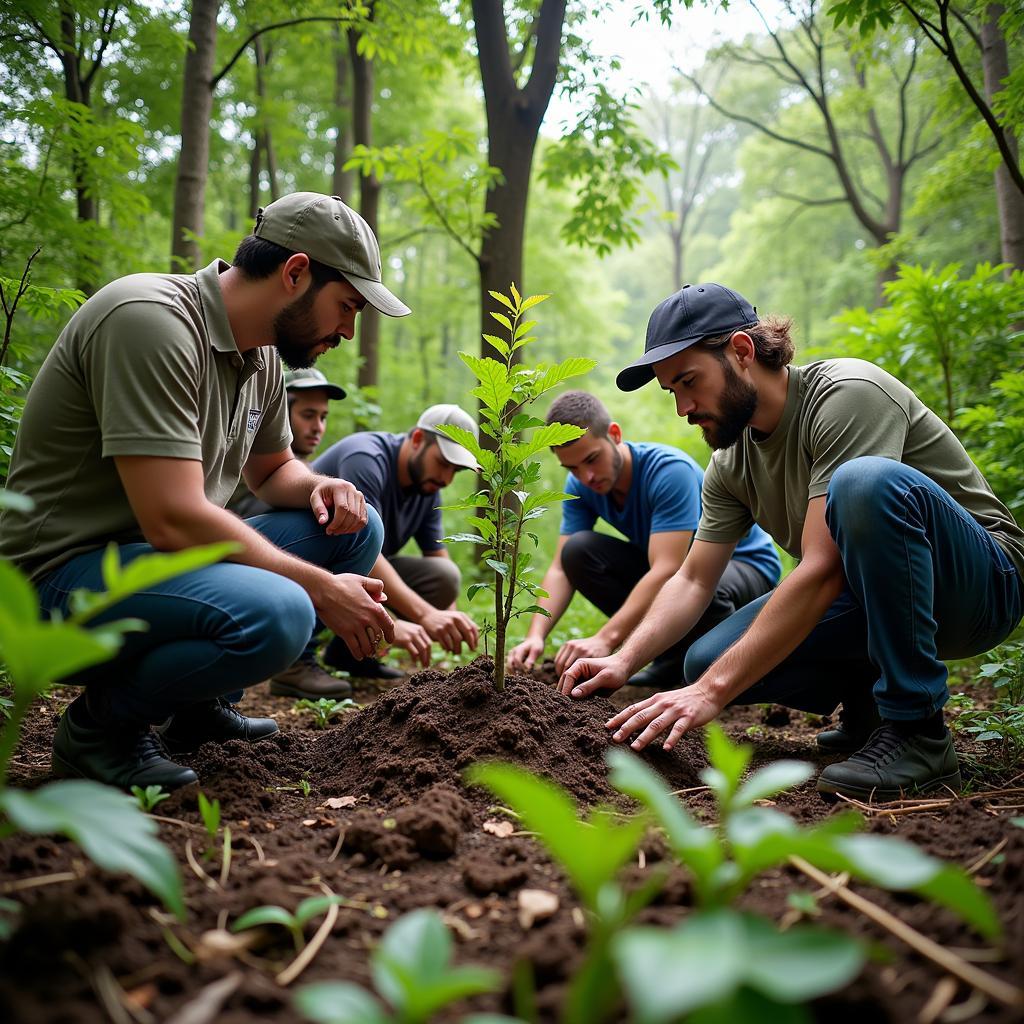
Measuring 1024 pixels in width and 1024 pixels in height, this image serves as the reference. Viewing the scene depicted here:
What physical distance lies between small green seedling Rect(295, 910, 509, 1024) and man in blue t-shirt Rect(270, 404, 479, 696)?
271cm

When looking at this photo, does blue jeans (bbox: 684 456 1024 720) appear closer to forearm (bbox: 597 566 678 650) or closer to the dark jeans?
forearm (bbox: 597 566 678 650)

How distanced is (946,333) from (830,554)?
3.03 m

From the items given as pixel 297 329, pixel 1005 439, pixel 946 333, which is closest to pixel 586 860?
pixel 297 329

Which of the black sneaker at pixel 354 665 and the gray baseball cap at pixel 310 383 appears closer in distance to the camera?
the black sneaker at pixel 354 665

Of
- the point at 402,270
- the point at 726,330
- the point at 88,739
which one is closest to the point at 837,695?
the point at 726,330

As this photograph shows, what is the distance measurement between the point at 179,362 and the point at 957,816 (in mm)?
2358

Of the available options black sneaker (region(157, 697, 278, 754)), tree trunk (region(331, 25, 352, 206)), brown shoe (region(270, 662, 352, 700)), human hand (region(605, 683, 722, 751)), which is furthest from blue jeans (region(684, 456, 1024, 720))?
tree trunk (region(331, 25, 352, 206))

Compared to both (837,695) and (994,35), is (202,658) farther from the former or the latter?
(994,35)

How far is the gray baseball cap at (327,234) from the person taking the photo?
2.38 m

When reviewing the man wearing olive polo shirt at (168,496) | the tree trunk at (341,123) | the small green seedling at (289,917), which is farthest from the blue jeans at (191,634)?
the tree trunk at (341,123)

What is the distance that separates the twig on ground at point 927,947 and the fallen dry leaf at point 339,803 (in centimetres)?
118

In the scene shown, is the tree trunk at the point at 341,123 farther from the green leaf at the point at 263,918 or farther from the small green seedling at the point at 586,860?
the small green seedling at the point at 586,860

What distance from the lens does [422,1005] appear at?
734 millimetres

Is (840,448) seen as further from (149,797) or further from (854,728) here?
(149,797)
